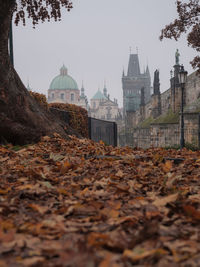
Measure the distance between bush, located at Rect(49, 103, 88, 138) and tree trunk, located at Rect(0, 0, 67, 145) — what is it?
12.0 feet

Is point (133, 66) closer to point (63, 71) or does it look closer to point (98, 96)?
point (98, 96)

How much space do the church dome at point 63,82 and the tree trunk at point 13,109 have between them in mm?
120915

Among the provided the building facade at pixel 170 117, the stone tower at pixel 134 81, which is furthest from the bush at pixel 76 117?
the stone tower at pixel 134 81

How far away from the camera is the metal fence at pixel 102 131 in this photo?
12.2m

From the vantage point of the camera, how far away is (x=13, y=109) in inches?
259

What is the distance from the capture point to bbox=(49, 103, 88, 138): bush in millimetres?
10875

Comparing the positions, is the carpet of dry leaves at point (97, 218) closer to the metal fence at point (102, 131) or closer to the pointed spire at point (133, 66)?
the metal fence at point (102, 131)

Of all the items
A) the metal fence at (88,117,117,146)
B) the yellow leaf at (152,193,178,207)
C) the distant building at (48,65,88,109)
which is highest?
the distant building at (48,65,88,109)

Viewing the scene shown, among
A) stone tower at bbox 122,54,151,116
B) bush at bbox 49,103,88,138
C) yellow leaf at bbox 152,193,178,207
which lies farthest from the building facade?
stone tower at bbox 122,54,151,116

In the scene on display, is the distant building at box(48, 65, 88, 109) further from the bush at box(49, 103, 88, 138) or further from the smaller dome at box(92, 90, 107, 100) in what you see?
the bush at box(49, 103, 88, 138)

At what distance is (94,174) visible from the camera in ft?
12.8

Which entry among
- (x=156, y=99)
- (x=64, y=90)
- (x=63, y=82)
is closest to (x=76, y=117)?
(x=156, y=99)

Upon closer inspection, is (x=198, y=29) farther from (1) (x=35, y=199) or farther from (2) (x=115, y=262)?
(2) (x=115, y=262)

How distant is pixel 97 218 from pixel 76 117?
8.96 metres
